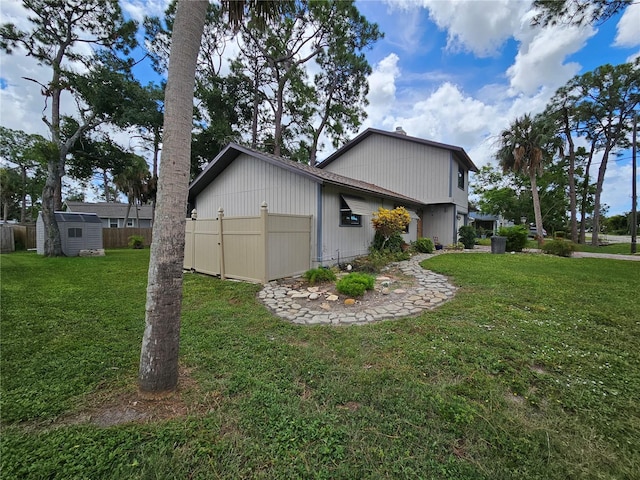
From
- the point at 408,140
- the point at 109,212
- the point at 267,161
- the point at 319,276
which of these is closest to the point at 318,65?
the point at 408,140

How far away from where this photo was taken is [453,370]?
290cm

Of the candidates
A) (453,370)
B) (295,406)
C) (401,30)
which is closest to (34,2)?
(401,30)

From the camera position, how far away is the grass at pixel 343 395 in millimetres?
1765

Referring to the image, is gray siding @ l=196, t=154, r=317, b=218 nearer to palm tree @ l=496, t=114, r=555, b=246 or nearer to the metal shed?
the metal shed

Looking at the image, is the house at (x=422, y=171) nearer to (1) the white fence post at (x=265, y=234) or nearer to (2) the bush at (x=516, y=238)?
(2) the bush at (x=516, y=238)

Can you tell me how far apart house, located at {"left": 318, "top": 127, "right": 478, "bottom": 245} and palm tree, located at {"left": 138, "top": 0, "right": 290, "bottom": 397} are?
46.4 ft

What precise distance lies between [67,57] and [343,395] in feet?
75.6

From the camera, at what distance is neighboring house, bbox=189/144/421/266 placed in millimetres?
8398

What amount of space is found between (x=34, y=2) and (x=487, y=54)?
2262 cm

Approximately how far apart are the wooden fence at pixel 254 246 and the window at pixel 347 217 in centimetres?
171

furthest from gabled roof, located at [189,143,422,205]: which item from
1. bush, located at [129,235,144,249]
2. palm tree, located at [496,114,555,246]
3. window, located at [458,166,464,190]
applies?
bush, located at [129,235,144,249]

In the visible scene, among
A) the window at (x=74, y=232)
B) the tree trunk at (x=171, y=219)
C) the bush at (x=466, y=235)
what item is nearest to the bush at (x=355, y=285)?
the tree trunk at (x=171, y=219)

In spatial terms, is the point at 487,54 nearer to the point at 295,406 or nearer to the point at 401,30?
the point at 401,30

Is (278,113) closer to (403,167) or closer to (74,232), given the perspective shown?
(403,167)
